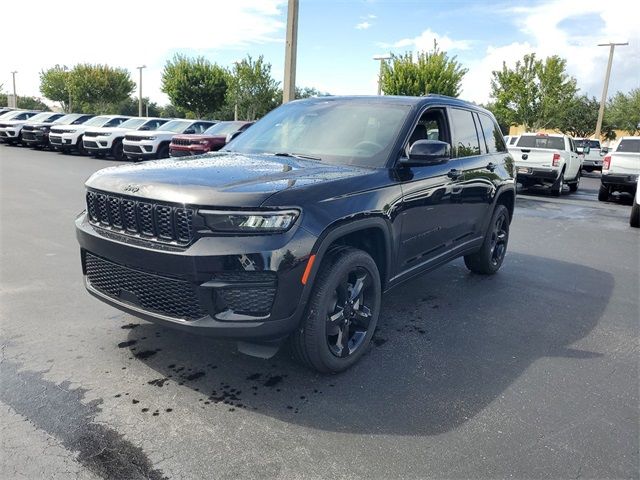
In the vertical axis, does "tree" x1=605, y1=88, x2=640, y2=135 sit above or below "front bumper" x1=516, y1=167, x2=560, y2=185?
above

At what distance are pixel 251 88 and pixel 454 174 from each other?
36.4m

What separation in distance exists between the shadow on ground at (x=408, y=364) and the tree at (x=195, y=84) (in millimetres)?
35559

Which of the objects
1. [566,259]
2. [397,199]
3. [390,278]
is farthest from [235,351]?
[566,259]

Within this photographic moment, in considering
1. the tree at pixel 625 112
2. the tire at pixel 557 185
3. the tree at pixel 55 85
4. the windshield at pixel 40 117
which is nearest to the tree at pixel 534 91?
the tree at pixel 625 112

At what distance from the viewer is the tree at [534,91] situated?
33.9 metres

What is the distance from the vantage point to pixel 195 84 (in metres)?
37.5

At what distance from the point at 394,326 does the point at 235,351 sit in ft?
4.51

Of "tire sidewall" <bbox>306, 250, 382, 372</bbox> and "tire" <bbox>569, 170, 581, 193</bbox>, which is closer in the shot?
"tire sidewall" <bbox>306, 250, 382, 372</bbox>

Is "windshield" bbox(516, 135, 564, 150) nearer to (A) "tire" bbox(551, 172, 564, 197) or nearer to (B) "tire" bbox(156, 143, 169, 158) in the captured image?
(A) "tire" bbox(551, 172, 564, 197)

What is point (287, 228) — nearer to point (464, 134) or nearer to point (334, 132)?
point (334, 132)

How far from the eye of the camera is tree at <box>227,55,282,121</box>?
126ft

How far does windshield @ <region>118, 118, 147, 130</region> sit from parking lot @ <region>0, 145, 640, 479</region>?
55.2ft

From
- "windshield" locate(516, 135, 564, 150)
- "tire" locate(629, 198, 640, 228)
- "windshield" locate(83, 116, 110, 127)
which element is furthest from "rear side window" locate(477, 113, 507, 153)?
"windshield" locate(83, 116, 110, 127)

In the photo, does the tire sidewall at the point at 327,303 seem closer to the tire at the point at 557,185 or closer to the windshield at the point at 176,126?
the tire at the point at 557,185
